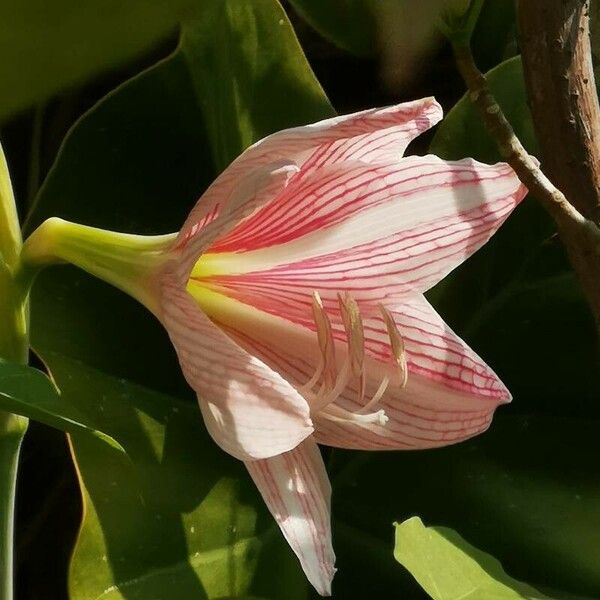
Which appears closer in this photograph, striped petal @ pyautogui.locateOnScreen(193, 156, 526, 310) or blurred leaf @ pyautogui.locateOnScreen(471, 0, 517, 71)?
striped petal @ pyautogui.locateOnScreen(193, 156, 526, 310)

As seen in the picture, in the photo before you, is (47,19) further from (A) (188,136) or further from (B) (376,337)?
(A) (188,136)

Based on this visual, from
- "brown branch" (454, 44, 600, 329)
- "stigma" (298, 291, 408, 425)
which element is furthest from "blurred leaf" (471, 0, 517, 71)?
"stigma" (298, 291, 408, 425)

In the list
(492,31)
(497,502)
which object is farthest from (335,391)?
(492,31)

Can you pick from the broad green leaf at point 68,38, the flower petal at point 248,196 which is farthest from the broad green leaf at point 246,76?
the broad green leaf at point 68,38

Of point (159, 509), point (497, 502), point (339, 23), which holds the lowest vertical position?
point (497, 502)

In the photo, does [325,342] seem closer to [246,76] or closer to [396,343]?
[396,343]

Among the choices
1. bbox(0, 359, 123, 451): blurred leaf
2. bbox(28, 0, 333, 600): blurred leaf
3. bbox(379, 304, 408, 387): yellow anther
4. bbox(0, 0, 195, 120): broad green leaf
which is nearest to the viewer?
bbox(0, 0, 195, 120): broad green leaf

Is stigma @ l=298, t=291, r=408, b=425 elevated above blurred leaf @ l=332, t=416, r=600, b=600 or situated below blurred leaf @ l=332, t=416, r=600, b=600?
above

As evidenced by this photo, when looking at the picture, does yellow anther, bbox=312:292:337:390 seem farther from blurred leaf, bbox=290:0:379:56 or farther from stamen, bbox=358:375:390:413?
blurred leaf, bbox=290:0:379:56

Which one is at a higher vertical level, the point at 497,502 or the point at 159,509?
the point at 159,509
